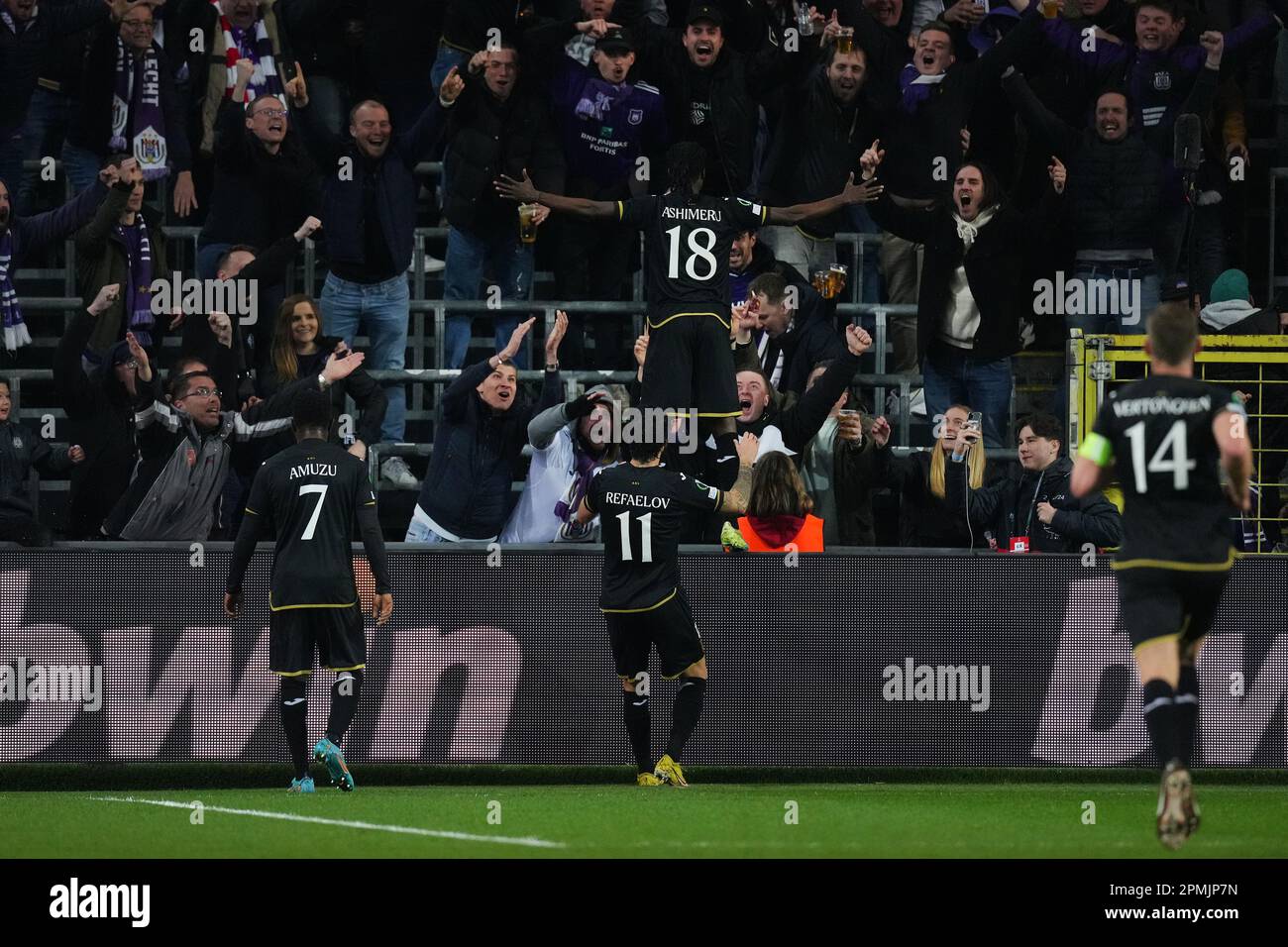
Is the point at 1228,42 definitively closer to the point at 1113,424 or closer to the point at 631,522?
the point at 631,522

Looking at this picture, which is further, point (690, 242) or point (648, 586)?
point (690, 242)

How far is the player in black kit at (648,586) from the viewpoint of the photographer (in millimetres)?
10883

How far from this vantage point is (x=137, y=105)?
48.7 ft

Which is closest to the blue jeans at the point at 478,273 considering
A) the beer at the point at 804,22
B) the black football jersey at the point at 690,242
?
the black football jersey at the point at 690,242

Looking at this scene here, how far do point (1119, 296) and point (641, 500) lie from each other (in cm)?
497

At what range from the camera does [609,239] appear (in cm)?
1492

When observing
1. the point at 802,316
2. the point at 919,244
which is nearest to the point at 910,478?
the point at 802,316

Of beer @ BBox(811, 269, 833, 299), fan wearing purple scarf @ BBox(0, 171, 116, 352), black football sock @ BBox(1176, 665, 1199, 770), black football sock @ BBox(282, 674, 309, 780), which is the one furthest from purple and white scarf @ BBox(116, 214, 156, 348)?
black football sock @ BBox(1176, 665, 1199, 770)

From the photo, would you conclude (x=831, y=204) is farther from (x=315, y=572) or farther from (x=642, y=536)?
(x=315, y=572)

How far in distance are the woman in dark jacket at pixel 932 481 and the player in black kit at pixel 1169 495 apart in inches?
174

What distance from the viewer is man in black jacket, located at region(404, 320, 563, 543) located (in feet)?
42.2

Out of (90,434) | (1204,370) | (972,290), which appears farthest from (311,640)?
(1204,370)

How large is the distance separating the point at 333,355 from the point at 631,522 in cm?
301

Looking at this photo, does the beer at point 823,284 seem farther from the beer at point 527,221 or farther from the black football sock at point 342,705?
the black football sock at point 342,705
